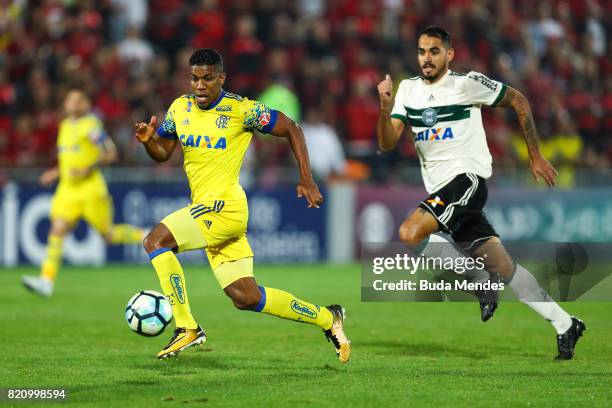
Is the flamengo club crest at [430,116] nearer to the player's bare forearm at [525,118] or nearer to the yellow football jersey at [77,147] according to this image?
the player's bare forearm at [525,118]

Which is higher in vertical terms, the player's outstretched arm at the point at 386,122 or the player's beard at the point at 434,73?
the player's beard at the point at 434,73

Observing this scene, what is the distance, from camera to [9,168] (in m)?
17.2

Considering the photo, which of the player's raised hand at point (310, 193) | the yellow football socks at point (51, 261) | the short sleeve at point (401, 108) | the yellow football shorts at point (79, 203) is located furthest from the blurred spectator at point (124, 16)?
the player's raised hand at point (310, 193)

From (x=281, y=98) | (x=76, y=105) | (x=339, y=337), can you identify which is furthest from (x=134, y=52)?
(x=339, y=337)

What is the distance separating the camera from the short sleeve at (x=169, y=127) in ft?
27.6

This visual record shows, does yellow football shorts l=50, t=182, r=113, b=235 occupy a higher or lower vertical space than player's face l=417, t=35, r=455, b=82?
lower

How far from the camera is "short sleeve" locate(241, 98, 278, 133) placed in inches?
326

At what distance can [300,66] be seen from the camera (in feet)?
66.6

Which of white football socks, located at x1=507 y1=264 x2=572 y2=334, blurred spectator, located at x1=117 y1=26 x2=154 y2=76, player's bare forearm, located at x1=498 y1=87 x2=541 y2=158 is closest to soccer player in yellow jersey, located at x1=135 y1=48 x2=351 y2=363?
white football socks, located at x1=507 y1=264 x2=572 y2=334

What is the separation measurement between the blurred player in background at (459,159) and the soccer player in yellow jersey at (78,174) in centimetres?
592

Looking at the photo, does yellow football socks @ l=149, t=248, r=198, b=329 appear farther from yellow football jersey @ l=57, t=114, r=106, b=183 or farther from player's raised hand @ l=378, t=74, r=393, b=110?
yellow football jersey @ l=57, t=114, r=106, b=183

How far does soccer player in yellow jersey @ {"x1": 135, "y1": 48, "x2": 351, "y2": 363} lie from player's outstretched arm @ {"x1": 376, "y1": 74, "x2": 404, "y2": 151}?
70 cm

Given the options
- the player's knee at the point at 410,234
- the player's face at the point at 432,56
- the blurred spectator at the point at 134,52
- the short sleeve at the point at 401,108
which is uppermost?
the blurred spectator at the point at 134,52

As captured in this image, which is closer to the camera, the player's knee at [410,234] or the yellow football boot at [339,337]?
the yellow football boot at [339,337]
